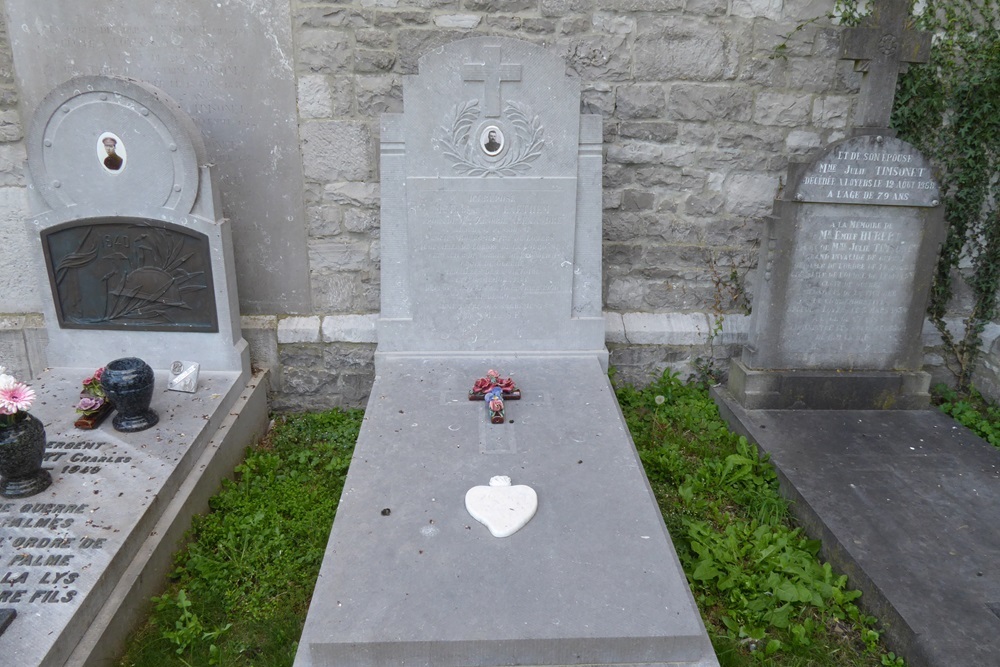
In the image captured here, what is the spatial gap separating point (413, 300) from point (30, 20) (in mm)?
2969

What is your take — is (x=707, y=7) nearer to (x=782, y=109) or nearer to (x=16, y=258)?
(x=782, y=109)

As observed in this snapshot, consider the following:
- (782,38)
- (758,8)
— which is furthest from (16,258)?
(782,38)

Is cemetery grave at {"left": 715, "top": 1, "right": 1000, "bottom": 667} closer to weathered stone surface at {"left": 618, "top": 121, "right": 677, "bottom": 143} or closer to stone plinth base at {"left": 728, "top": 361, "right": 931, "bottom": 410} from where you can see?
stone plinth base at {"left": 728, "top": 361, "right": 931, "bottom": 410}

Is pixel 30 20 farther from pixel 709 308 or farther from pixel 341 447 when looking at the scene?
pixel 709 308

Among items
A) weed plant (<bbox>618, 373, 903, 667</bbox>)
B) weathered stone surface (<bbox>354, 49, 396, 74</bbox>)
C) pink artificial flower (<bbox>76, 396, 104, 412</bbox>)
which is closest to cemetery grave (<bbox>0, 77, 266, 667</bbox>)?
pink artificial flower (<bbox>76, 396, 104, 412</bbox>)

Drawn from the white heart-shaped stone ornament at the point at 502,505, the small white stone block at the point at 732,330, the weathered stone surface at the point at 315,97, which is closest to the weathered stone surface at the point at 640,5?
the weathered stone surface at the point at 315,97

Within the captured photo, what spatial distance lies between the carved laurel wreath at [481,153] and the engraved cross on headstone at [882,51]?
2.00 m

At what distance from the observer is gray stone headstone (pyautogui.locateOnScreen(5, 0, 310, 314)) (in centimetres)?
419

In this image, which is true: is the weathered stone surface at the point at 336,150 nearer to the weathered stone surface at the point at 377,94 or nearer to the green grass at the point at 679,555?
the weathered stone surface at the point at 377,94

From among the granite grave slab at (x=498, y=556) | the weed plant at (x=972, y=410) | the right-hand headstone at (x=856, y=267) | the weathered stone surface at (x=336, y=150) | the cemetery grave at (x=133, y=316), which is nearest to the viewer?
the granite grave slab at (x=498, y=556)

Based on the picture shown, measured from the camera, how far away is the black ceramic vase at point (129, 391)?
352 cm

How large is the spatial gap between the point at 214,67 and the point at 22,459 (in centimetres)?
267

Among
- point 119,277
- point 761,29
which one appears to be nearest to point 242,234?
point 119,277

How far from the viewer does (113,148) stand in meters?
3.90
